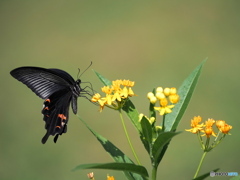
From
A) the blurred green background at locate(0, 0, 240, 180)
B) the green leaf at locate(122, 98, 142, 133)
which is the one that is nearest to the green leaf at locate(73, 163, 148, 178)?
the green leaf at locate(122, 98, 142, 133)

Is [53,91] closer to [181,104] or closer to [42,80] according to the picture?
[42,80]

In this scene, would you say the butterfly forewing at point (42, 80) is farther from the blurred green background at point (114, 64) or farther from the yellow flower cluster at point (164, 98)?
the blurred green background at point (114, 64)

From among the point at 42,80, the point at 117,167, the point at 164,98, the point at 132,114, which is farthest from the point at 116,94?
the point at 42,80

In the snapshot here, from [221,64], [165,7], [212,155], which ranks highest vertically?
[165,7]

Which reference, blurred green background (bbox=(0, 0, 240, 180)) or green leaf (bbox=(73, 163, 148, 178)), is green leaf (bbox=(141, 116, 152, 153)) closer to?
green leaf (bbox=(73, 163, 148, 178))

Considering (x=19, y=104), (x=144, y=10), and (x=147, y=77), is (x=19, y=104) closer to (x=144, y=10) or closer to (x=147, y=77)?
(x=147, y=77)

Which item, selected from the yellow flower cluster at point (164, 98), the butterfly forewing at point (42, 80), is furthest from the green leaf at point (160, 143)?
the butterfly forewing at point (42, 80)

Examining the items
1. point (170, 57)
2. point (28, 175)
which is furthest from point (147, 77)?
point (28, 175)
